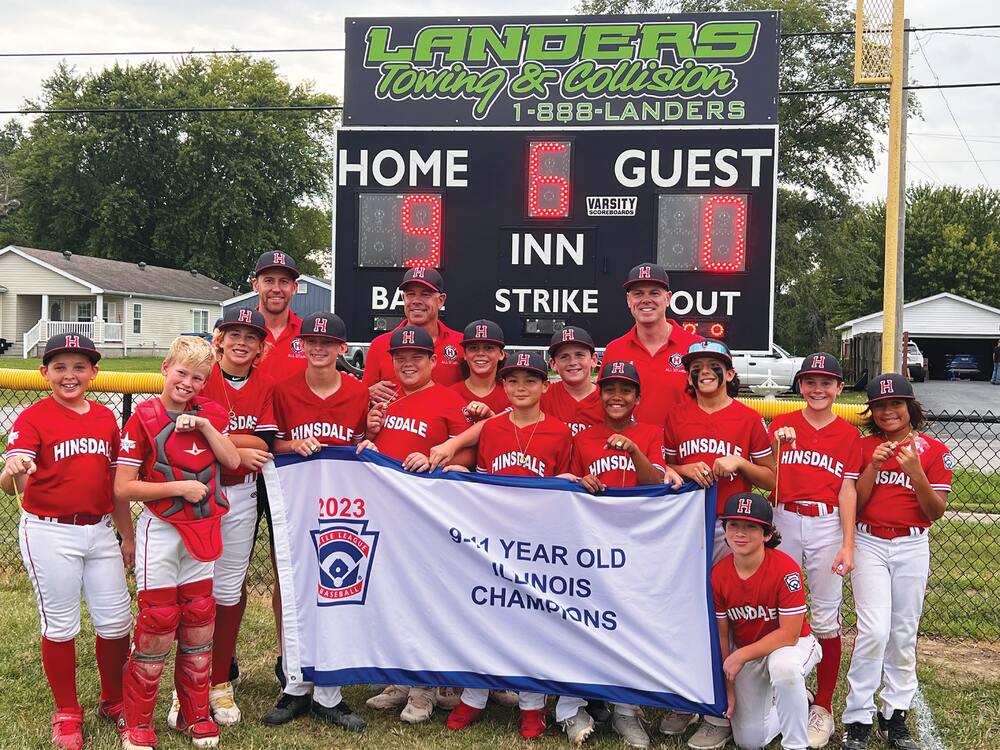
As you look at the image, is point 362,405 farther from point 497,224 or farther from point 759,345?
point 759,345

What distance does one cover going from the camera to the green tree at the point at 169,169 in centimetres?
4591

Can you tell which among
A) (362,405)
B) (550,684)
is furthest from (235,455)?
(550,684)

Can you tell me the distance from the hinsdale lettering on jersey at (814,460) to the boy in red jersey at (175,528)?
266 cm

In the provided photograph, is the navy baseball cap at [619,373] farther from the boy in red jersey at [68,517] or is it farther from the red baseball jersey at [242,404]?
the boy in red jersey at [68,517]

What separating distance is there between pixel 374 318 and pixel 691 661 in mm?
3734

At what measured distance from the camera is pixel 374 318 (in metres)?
6.46

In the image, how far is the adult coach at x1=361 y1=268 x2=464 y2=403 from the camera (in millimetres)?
4629

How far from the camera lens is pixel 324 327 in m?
4.02

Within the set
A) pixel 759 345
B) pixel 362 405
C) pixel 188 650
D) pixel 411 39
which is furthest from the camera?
pixel 411 39

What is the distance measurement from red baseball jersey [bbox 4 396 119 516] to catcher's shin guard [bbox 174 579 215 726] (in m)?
0.57

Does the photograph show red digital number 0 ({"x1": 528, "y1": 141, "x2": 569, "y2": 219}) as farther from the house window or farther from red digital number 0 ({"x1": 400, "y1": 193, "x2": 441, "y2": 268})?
the house window

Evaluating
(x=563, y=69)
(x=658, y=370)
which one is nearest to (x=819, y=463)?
(x=658, y=370)

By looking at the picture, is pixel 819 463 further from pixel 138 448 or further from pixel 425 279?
pixel 138 448

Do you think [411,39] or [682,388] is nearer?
[682,388]
